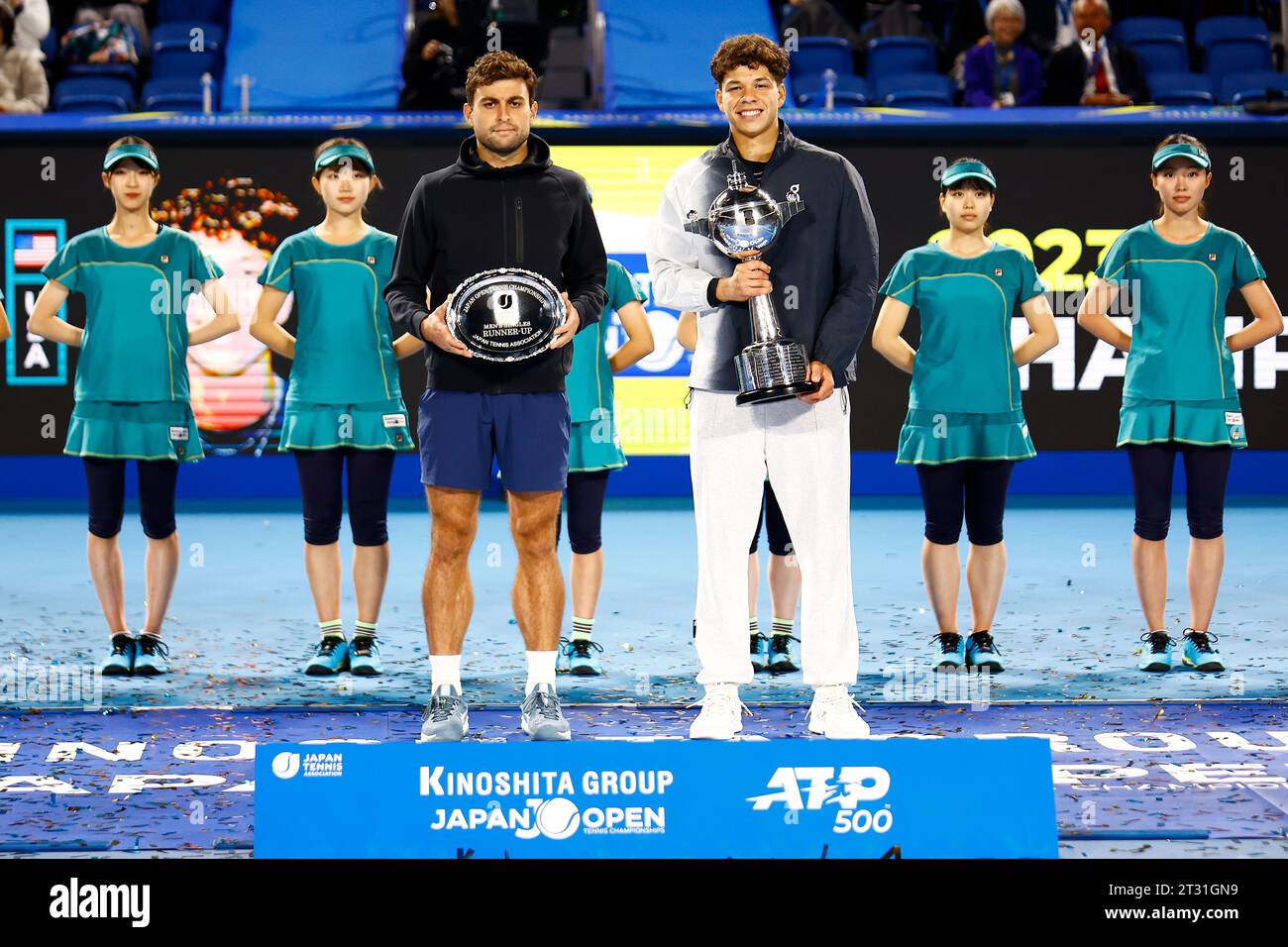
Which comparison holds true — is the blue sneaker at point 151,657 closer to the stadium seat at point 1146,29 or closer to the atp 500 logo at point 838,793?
the atp 500 logo at point 838,793

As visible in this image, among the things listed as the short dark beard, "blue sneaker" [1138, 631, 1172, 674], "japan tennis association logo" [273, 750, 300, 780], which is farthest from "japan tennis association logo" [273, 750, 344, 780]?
"blue sneaker" [1138, 631, 1172, 674]

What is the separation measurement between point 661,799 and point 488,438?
137cm

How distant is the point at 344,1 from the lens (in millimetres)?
13695

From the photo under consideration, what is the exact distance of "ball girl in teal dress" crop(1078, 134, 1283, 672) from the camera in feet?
20.1

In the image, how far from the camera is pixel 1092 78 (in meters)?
12.3

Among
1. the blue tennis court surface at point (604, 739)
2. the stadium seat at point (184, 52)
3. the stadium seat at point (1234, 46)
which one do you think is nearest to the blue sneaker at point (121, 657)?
the blue tennis court surface at point (604, 739)

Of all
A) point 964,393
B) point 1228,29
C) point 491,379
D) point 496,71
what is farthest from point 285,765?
point 1228,29

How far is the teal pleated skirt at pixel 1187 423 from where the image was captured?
6109mm

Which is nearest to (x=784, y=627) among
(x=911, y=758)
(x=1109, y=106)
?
(x=911, y=758)

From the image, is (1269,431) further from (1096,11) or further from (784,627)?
(784,627)

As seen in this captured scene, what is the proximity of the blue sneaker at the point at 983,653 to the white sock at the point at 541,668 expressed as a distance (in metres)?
2.06

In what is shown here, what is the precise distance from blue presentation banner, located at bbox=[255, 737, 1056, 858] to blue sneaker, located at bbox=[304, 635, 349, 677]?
2.56m

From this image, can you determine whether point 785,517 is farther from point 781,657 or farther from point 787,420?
point 781,657

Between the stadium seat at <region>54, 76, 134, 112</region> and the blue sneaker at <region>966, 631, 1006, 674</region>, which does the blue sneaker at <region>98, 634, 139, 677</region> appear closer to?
the blue sneaker at <region>966, 631, 1006, 674</region>
